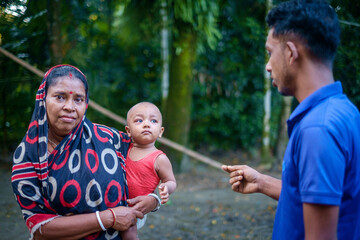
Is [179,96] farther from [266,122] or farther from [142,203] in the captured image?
[142,203]

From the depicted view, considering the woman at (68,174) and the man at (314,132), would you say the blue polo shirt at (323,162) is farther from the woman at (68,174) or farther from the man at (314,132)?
the woman at (68,174)

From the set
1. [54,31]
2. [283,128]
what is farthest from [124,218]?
[283,128]

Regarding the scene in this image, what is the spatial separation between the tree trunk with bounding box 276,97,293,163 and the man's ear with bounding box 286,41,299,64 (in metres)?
7.09

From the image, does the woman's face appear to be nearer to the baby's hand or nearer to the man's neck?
the baby's hand

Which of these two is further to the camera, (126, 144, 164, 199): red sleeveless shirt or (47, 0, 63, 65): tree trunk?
(47, 0, 63, 65): tree trunk

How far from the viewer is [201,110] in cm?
920

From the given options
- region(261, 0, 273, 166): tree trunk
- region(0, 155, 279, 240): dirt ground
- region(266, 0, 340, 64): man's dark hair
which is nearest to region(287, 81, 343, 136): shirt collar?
region(266, 0, 340, 64): man's dark hair

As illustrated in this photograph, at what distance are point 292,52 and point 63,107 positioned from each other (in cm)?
122

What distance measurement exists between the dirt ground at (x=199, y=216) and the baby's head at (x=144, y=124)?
2784mm

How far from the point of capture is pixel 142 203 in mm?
1896

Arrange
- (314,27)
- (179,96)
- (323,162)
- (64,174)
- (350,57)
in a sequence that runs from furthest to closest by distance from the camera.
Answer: (179,96) < (350,57) < (64,174) < (314,27) < (323,162)

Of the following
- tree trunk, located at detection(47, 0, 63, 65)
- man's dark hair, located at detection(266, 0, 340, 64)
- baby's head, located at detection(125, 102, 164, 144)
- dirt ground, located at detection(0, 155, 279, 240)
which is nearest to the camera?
man's dark hair, located at detection(266, 0, 340, 64)

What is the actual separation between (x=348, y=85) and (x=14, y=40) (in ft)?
12.2

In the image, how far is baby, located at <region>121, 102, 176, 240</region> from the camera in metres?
1.97
